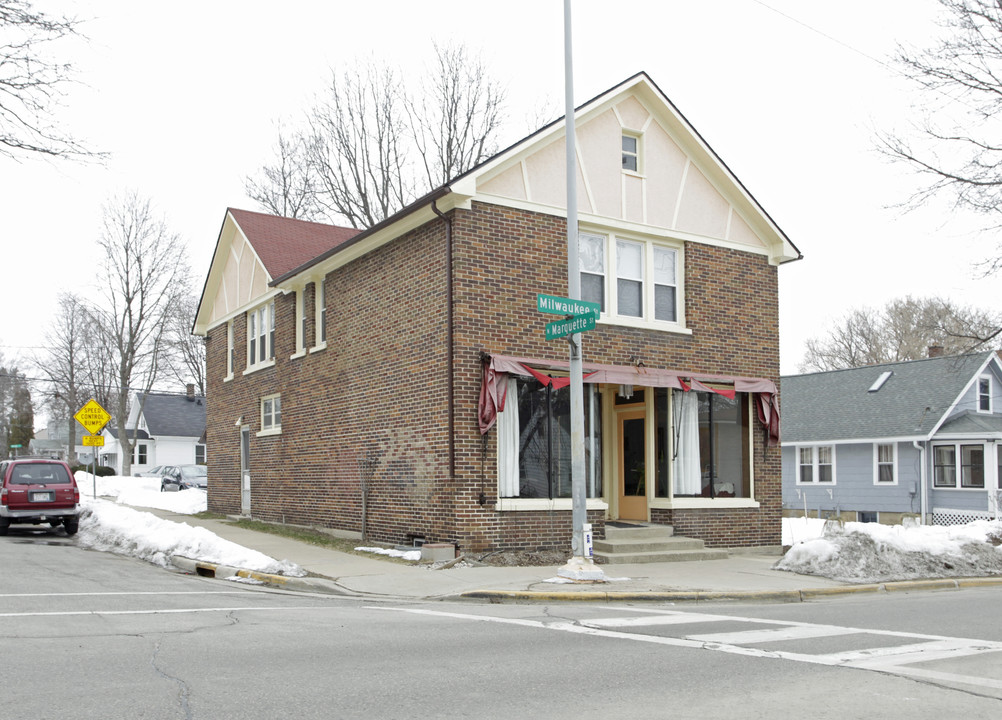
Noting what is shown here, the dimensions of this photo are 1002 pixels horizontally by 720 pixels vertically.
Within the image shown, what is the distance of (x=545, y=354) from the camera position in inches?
639

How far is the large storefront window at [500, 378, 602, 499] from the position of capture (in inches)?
625

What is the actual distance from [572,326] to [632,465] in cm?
593

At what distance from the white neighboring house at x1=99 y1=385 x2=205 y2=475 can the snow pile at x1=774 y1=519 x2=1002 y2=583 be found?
5373 centimetres

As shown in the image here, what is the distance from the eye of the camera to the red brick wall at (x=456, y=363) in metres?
15.4

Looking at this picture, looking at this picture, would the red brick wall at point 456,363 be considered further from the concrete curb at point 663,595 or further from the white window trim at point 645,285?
the concrete curb at point 663,595

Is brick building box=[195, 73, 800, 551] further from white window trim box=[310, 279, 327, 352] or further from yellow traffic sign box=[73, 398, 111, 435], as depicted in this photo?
yellow traffic sign box=[73, 398, 111, 435]

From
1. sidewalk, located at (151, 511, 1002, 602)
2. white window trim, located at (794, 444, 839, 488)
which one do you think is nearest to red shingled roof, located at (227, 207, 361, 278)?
sidewalk, located at (151, 511, 1002, 602)

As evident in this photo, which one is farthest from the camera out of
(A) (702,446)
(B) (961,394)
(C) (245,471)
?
(B) (961,394)

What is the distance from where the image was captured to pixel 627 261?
58.2 feet

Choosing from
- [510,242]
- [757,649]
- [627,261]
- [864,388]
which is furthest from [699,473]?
[864,388]

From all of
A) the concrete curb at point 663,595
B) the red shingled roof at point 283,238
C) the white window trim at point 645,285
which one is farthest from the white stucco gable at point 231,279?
the concrete curb at point 663,595

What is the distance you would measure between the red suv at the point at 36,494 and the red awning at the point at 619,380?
35.0 feet

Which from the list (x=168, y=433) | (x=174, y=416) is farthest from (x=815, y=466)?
(x=174, y=416)

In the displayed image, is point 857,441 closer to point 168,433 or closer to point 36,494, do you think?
point 36,494
